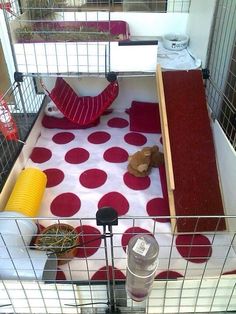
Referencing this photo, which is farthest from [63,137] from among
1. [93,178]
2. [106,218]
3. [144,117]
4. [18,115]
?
[106,218]

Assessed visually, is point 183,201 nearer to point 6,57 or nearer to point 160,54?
point 160,54

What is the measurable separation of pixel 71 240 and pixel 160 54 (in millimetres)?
1203

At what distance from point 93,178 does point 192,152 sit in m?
0.53

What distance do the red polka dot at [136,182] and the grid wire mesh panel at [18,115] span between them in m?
0.59

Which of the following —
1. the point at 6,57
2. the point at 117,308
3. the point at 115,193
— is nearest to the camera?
the point at 117,308

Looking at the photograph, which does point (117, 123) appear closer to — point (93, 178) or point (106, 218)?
point (93, 178)

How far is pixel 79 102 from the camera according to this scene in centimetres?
200

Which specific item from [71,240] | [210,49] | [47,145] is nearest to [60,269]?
[71,240]

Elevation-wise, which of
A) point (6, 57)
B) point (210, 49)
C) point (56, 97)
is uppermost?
point (210, 49)

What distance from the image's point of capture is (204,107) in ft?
4.86

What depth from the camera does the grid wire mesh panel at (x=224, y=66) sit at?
4.39ft

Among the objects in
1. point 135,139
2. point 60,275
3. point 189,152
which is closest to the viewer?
point 60,275

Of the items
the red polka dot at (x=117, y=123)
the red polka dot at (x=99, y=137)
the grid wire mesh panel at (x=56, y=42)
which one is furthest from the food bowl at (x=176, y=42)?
the red polka dot at (x=99, y=137)

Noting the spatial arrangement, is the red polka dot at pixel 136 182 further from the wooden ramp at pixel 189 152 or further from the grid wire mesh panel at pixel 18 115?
the grid wire mesh panel at pixel 18 115
